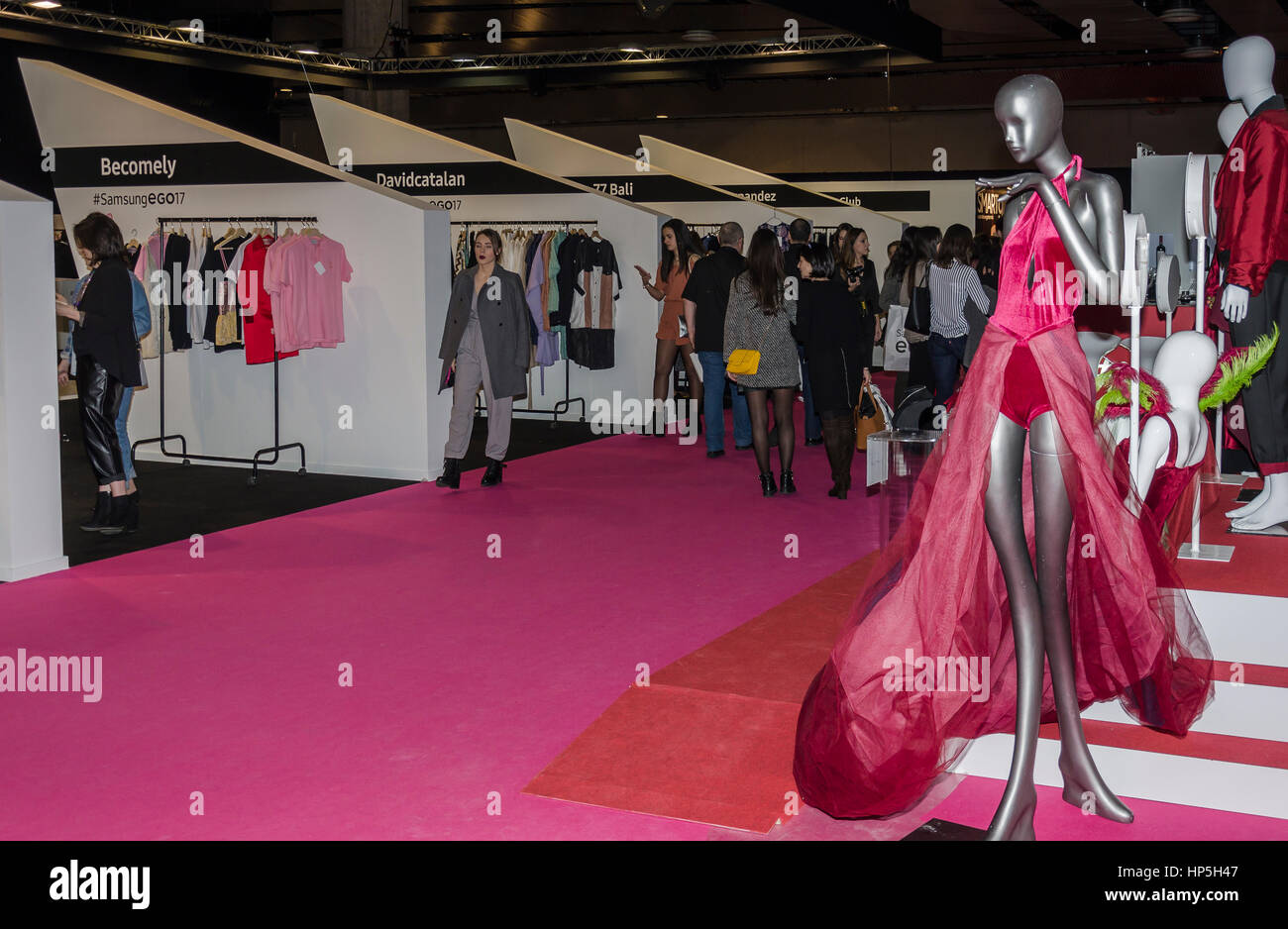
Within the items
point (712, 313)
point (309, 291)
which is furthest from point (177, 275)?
point (712, 313)

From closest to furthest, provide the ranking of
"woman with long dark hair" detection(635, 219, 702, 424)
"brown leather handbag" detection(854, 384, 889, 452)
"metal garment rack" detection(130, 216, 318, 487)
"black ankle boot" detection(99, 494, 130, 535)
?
"black ankle boot" detection(99, 494, 130, 535)
"metal garment rack" detection(130, 216, 318, 487)
"brown leather handbag" detection(854, 384, 889, 452)
"woman with long dark hair" detection(635, 219, 702, 424)

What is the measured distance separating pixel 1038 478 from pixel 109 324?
16.6ft

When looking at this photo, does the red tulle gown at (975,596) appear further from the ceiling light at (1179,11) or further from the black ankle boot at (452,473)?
the ceiling light at (1179,11)

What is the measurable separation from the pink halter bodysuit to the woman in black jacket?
4.95 meters

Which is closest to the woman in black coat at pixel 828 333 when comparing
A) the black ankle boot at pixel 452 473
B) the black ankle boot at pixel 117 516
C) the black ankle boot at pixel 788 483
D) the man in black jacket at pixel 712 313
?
the black ankle boot at pixel 788 483

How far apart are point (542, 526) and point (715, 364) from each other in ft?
8.42

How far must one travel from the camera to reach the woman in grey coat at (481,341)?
7.89 meters

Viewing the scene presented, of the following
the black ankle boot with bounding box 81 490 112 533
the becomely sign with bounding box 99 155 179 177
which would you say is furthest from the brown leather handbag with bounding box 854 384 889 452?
the becomely sign with bounding box 99 155 179 177

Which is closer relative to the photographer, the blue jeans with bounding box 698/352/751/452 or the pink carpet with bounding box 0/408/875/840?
the pink carpet with bounding box 0/408/875/840

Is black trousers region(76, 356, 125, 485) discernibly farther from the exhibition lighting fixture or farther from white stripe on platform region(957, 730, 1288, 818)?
the exhibition lighting fixture

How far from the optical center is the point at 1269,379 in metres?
4.56

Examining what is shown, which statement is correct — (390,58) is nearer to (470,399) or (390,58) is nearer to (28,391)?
(470,399)

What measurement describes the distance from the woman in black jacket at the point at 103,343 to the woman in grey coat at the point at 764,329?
Answer: 327 cm

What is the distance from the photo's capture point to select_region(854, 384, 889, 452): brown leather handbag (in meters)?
8.98
